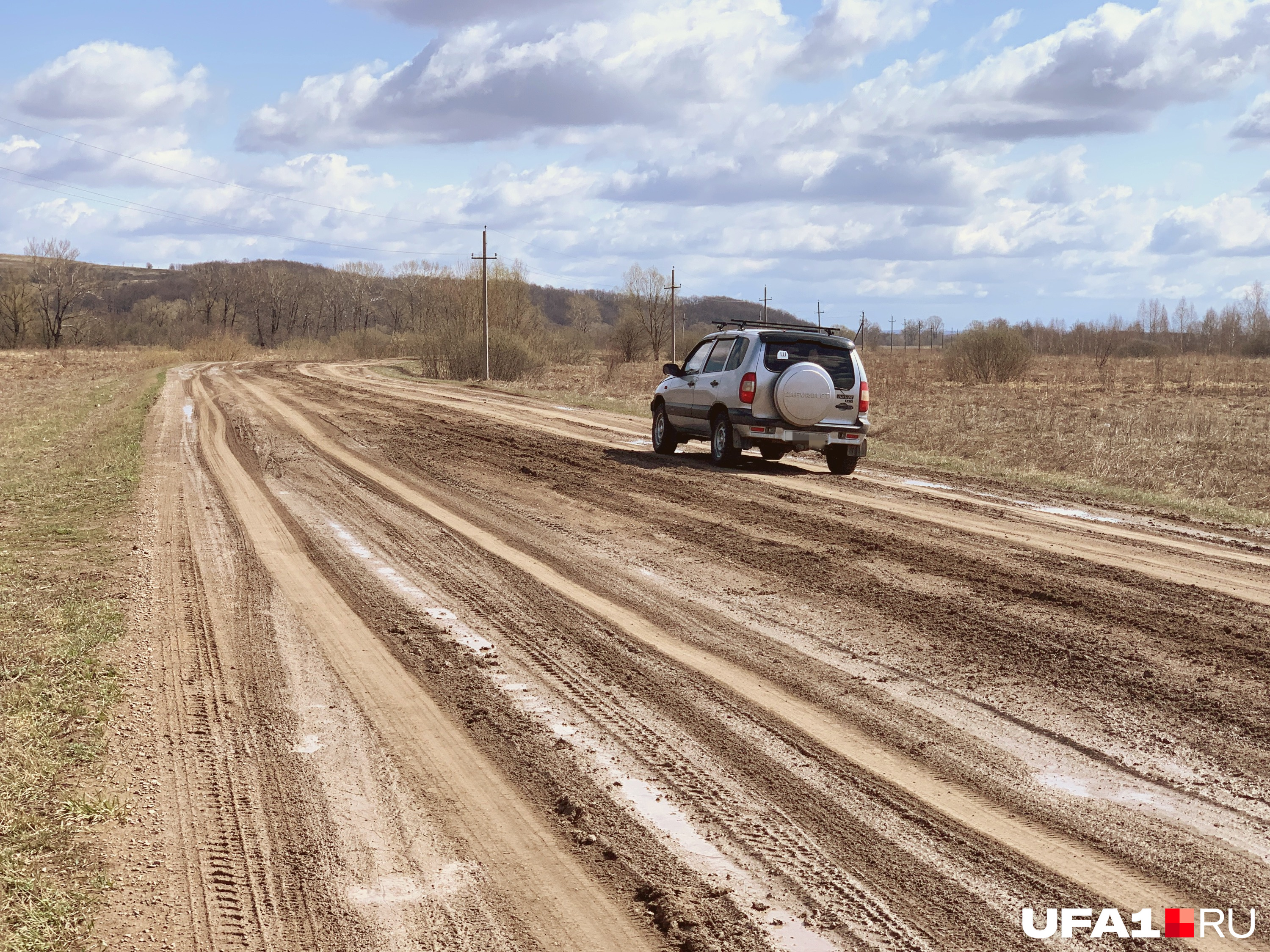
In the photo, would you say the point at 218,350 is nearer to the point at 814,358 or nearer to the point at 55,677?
the point at 814,358

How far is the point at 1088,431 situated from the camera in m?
24.6

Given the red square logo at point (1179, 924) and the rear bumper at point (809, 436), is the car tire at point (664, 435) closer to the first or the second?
the rear bumper at point (809, 436)

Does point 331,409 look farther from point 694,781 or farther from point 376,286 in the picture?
point 376,286

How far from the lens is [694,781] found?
476cm

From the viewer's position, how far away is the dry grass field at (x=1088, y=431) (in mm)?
15898

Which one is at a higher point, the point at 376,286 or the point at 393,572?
the point at 376,286

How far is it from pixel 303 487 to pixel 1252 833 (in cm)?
1195

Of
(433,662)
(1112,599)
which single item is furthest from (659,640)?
(1112,599)

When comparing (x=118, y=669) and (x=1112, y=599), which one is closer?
(x=118, y=669)

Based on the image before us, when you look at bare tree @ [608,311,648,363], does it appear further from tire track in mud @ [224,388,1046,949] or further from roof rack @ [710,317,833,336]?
tire track in mud @ [224,388,1046,949]

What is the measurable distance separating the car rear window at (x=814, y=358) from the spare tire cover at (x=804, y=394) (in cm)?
18

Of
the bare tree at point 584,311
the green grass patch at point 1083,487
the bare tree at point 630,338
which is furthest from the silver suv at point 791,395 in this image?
the bare tree at point 584,311

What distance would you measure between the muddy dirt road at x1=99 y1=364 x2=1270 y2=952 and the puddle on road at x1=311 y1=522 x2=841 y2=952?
0.05ft

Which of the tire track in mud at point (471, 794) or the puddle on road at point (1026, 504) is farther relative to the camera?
the puddle on road at point (1026, 504)
